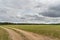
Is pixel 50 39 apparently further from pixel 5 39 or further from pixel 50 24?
pixel 50 24

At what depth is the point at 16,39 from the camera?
1675cm

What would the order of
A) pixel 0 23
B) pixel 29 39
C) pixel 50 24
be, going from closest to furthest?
pixel 29 39, pixel 50 24, pixel 0 23

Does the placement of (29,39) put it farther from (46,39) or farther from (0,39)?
(0,39)

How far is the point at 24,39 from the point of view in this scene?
16891 millimetres

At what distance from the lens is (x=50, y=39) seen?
1705cm

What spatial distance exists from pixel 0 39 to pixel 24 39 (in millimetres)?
2555

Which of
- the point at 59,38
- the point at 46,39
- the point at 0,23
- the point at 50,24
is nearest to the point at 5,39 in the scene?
the point at 46,39

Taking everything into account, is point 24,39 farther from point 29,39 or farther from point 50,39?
point 50,39

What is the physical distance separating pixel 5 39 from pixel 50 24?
57.6 feet

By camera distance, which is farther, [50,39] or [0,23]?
[0,23]

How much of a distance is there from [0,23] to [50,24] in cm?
1424

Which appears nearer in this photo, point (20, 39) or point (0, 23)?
point (20, 39)

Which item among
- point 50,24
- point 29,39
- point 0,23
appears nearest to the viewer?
point 29,39

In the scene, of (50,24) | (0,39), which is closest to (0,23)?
(50,24)
